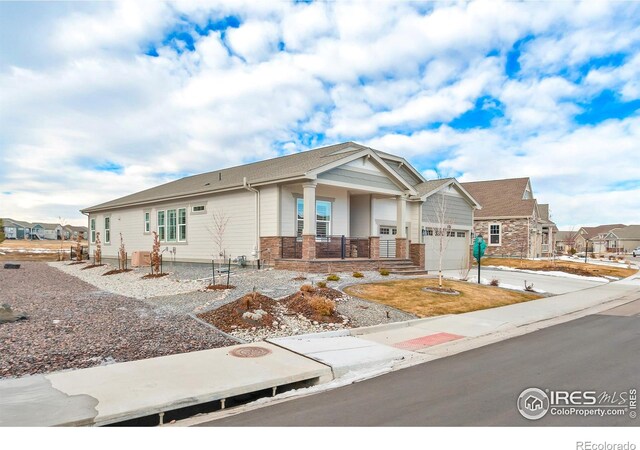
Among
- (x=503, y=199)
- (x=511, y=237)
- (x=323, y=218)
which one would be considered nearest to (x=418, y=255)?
(x=323, y=218)

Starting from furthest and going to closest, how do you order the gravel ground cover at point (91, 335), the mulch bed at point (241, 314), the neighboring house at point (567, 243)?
the neighboring house at point (567, 243) → the mulch bed at point (241, 314) → the gravel ground cover at point (91, 335)

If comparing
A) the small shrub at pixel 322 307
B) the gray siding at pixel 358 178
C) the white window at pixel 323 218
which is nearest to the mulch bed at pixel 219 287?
the small shrub at pixel 322 307

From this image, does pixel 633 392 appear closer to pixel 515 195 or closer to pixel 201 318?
pixel 201 318

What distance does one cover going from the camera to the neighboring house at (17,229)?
293ft

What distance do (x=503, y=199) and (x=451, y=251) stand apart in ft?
52.0

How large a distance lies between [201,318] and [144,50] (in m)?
8.15

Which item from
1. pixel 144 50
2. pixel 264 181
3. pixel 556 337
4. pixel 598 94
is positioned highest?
pixel 144 50

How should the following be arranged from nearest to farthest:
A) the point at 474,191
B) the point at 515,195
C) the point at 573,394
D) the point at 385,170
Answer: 1. the point at 573,394
2. the point at 385,170
3. the point at 515,195
4. the point at 474,191

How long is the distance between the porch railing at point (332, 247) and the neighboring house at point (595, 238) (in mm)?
80365

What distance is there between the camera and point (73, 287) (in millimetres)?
15305

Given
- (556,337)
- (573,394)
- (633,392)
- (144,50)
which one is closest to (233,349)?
(573,394)

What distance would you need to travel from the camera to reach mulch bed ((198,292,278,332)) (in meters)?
8.78

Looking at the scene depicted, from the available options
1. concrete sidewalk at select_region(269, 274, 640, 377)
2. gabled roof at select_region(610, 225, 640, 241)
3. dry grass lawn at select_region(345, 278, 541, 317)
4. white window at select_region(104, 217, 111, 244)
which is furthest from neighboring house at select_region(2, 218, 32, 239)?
gabled roof at select_region(610, 225, 640, 241)

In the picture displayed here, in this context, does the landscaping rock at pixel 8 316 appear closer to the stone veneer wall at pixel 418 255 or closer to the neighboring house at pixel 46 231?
the stone veneer wall at pixel 418 255
